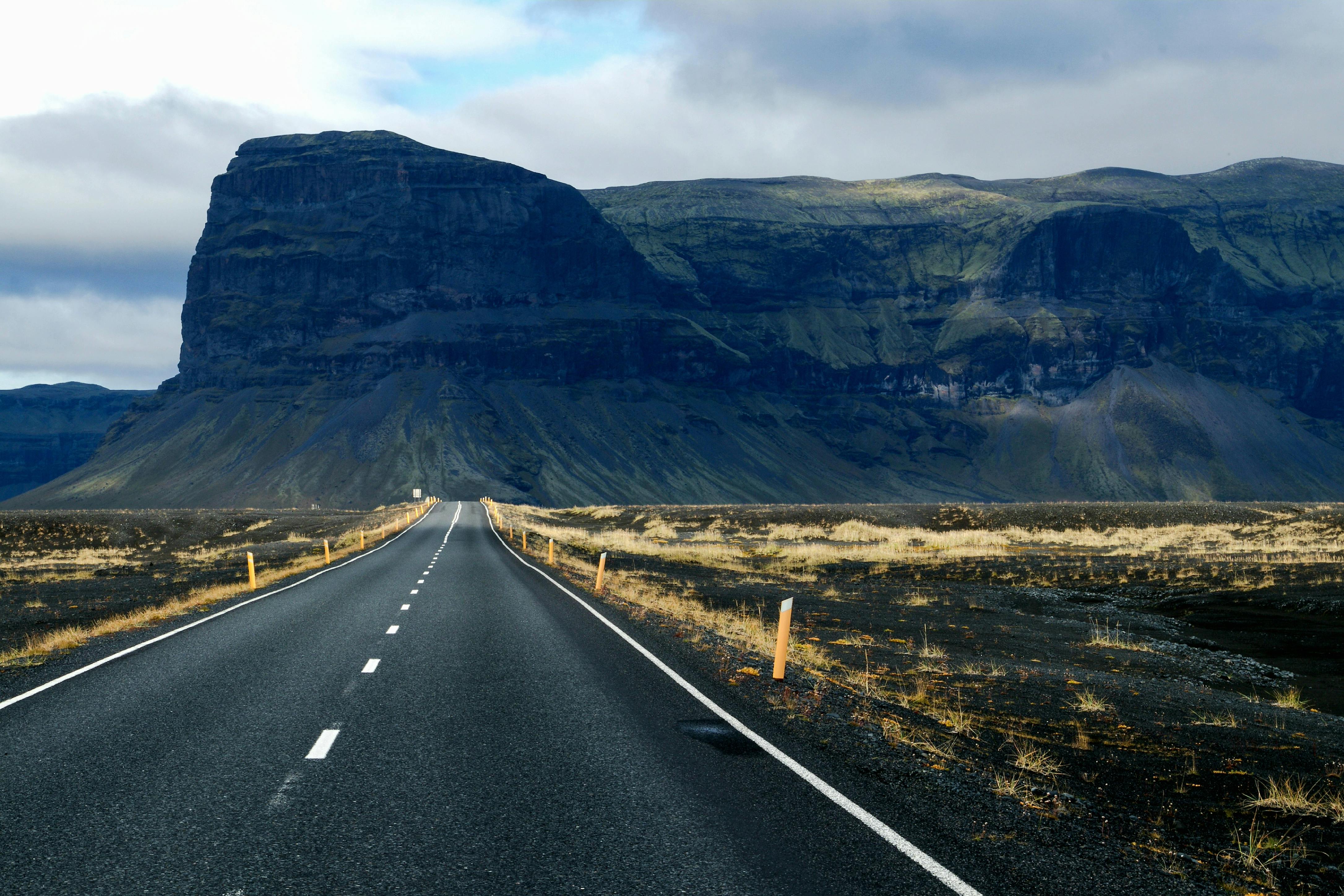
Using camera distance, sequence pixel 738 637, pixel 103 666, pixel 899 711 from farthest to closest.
A: pixel 738 637, pixel 103 666, pixel 899 711

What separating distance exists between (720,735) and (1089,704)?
560 centimetres

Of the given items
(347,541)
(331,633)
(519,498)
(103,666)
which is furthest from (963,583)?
(519,498)

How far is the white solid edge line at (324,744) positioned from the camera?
7992 mm

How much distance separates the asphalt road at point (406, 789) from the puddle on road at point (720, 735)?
0.13 feet

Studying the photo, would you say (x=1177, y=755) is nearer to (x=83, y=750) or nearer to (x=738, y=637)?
(x=738, y=637)

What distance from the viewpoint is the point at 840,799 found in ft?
23.0

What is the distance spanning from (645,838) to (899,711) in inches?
208

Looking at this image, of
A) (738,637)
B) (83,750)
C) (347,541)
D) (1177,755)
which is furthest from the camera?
(347,541)

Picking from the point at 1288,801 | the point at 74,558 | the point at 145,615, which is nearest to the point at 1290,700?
the point at 1288,801

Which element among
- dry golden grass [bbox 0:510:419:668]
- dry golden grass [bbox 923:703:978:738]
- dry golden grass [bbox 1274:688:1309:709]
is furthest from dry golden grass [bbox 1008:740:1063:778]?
dry golden grass [bbox 0:510:419:668]

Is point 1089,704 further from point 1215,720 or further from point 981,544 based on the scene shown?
point 981,544

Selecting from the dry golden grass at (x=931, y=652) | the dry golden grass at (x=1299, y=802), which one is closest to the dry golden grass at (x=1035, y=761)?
the dry golden grass at (x=1299, y=802)

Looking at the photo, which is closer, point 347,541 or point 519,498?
point 347,541

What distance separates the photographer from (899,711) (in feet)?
35.0
